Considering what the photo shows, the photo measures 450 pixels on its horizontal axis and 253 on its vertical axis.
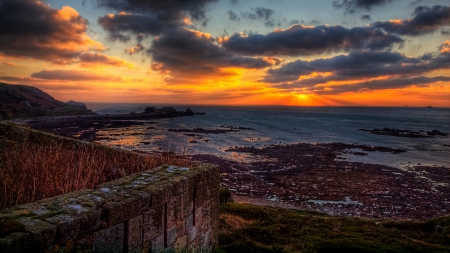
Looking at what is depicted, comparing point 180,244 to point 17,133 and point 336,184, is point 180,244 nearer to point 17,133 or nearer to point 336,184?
point 17,133

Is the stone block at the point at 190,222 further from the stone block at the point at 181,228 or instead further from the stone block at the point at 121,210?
the stone block at the point at 121,210

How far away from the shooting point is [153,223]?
5066 millimetres

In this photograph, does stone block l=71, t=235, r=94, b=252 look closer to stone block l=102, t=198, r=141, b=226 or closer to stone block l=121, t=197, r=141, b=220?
stone block l=102, t=198, r=141, b=226

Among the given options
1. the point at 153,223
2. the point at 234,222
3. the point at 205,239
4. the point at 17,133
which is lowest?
the point at 234,222

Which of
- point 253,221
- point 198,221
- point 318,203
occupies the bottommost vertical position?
point 318,203

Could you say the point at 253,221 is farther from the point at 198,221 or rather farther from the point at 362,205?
the point at 362,205

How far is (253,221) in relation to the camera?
603 inches

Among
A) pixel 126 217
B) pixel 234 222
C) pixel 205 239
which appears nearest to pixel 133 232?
pixel 126 217

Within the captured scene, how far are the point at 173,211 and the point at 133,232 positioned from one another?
1.12m

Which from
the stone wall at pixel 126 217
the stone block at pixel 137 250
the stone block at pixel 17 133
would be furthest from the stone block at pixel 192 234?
the stone block at pixel 17 133

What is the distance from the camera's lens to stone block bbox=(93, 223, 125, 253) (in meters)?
4.00

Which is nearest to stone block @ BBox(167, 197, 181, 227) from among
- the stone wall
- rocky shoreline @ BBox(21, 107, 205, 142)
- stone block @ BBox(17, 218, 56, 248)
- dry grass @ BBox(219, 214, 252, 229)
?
the stone wall

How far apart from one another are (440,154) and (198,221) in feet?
184

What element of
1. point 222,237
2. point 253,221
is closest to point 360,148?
point 253,221
